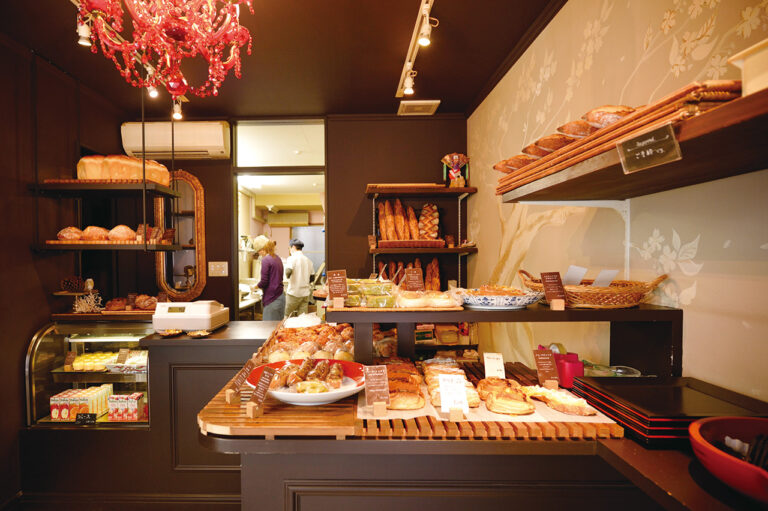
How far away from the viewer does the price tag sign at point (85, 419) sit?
2611 mm

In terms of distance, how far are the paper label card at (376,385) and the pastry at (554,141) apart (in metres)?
0.95

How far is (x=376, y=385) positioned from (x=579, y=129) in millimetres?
1024

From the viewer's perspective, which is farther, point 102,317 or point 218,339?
point 102,317

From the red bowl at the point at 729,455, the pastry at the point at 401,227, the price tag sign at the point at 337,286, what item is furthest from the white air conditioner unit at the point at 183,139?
the red bowl at the point at 729,455

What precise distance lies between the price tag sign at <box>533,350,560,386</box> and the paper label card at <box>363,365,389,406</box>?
592mm

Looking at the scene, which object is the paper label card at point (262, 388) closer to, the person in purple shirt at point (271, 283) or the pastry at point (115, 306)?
the pastry at point (115, 306)

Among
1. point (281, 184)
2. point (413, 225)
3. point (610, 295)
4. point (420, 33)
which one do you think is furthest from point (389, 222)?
point (281, 184)

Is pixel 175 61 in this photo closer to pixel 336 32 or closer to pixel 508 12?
pixel 336 32

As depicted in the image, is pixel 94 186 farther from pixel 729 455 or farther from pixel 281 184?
pixel 281 184

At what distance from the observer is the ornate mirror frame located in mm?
4020

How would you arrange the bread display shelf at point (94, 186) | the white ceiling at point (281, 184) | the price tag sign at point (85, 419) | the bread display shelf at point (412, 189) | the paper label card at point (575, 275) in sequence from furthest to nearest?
the white ceiling at point (281, 184) → the bread display shelf at point (412, 189) → the bread display shelf at point (94, 186) → the price tag sign at point (85, 419) → the paper label card at point (575, 275)

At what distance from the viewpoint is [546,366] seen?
146 cm

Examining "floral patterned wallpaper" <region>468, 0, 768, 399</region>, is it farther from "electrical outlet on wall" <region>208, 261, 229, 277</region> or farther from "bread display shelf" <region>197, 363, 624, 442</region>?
"electrical outlet on wall" <region>208, 261, 229, 277</region>

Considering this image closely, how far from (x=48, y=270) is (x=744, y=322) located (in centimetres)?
406
